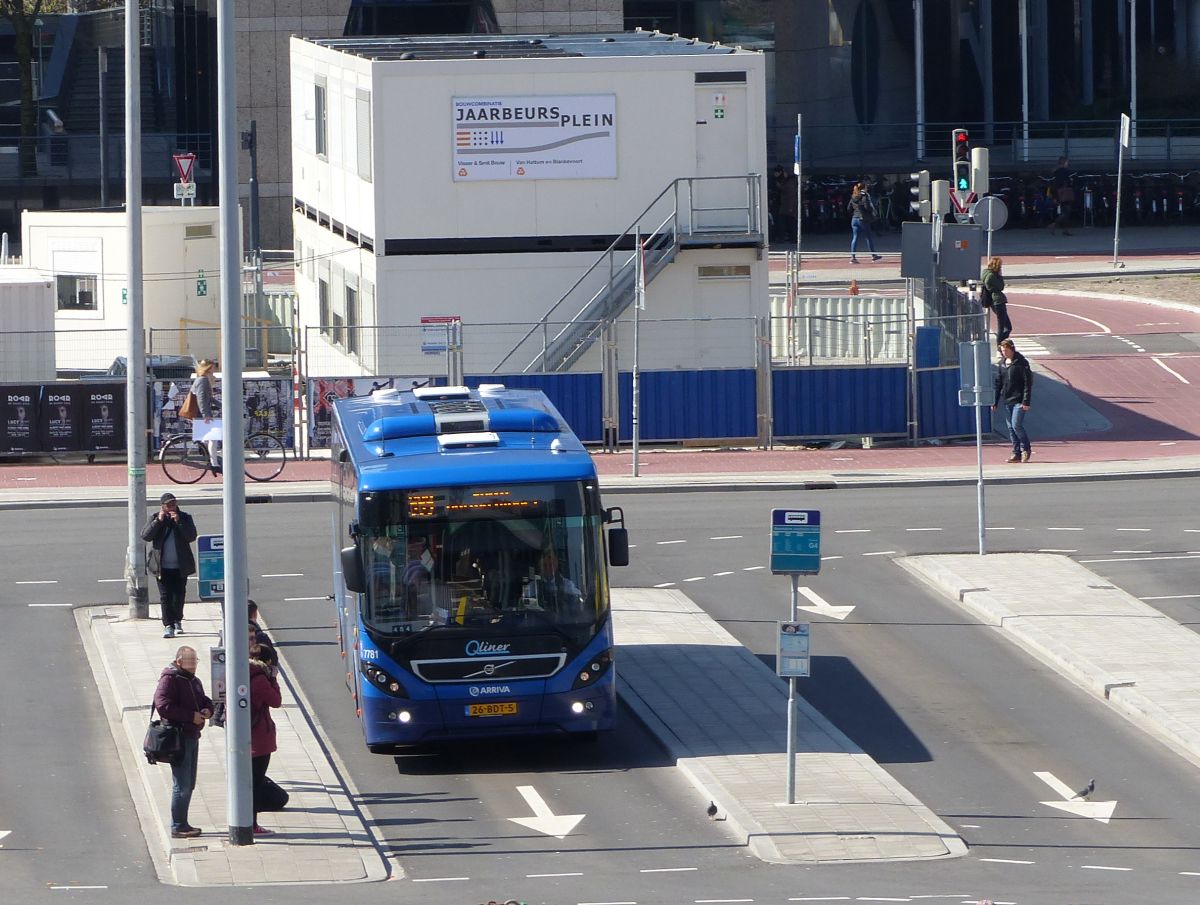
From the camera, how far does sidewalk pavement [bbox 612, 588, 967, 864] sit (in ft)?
45.8

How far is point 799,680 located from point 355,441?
189 inches

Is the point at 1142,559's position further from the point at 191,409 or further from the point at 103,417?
the point at 103,417

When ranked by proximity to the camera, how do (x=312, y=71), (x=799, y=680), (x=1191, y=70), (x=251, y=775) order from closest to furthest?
(x=251, y=775) < (x=799, y=680) < (x=312, y=71) < (x=1191, y=70)

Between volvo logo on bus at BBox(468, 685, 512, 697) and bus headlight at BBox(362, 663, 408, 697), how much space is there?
526mm

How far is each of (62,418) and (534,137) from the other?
29.2ft

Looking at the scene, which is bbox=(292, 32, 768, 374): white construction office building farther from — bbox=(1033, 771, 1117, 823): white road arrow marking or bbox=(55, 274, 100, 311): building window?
bbox=(1033, 771, 1117, 823): white road arrow marking

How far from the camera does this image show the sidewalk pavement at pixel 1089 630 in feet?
57.9

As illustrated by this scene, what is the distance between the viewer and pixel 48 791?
51.2ft

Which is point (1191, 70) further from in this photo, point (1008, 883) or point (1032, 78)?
point (1008, 883)

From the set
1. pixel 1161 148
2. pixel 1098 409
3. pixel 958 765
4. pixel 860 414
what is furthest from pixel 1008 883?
pixel 1161 148

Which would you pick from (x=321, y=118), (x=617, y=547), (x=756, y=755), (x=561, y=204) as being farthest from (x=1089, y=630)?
(x=321, y=118)

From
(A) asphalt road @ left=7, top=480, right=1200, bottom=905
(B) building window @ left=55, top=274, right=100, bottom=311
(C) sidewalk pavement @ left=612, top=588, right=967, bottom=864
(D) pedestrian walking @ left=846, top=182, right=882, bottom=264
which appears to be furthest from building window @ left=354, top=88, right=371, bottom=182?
(D) pedestrian walking @ left=846, top=182, right=882, bottom=264

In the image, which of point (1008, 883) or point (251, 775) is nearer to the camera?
point (1008, 883)

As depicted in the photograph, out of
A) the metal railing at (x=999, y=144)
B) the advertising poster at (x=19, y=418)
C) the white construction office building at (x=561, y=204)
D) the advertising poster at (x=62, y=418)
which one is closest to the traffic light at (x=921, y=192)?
the white construction office building at (x=561, y=204)
